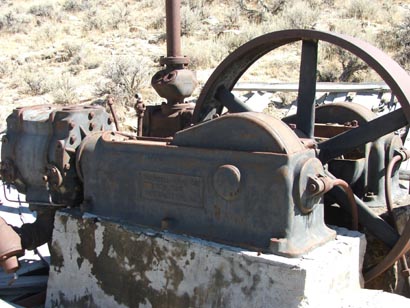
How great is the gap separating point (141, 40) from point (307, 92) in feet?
44.2

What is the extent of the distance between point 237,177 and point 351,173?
33.8 inches

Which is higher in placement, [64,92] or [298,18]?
[298,18]

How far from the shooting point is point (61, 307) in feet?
11.8

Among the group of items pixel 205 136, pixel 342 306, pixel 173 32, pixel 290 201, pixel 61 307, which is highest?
pixel 173 32

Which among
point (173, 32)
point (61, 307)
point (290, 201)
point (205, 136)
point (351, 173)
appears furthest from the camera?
point (173, 32)

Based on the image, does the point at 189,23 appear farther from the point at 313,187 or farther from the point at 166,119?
the point at 313,187

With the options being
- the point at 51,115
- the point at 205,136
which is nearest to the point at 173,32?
the point at 51,115

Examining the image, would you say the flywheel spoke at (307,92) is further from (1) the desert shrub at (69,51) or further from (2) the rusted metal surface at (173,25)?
(1) the desert shrub at (69,51)

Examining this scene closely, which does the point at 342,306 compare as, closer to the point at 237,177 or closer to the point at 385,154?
the point at 237,177

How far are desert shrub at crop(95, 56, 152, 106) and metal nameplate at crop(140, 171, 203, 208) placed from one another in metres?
7.89

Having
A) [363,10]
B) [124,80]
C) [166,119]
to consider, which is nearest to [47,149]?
[166,119]

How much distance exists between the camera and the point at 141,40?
642 inches

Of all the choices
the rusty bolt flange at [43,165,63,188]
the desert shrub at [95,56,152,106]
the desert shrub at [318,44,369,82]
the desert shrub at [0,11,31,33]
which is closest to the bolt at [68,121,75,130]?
the rusty bolt flange at [43,165,63,188]

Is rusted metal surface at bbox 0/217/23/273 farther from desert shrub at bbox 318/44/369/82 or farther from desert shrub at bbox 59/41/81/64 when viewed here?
desert shrub at bbox 59/41/81/64
